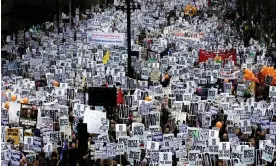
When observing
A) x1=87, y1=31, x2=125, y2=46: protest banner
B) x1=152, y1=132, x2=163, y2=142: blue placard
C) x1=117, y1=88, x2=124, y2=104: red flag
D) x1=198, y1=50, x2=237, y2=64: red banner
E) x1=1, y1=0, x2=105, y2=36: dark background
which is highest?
x1=1, y1=0, x2=105, y2=36: dark background

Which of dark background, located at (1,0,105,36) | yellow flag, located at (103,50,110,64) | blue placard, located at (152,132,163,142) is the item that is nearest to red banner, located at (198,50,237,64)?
yellow flag, located at (103,50,110,64)

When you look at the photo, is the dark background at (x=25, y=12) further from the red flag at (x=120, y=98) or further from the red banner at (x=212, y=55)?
the red flag at (x=120, y=98)

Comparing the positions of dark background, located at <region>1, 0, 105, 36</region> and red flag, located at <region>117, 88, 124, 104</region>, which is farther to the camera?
dark background, located at <region>1, 0, 105, 36</region>

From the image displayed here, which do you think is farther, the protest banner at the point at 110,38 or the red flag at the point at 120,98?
the protest banner at the point at 110,38

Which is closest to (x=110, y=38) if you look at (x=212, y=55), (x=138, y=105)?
(x=212, y=55)

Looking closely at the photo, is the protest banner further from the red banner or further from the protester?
the red banner

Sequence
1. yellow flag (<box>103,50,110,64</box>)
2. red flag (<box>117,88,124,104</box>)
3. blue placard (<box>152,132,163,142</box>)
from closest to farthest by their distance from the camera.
Answer: 1. blue placard (<box>152,132,163,142</box>)
2. red flag (<box>117,88,124,104</box>)
3. yellow flag (<box>103,50,110,64</box>)

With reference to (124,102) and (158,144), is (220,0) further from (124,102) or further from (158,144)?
(158,144)

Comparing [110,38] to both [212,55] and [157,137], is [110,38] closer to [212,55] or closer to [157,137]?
[212,55]

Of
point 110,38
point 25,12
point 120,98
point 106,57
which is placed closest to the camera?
point 120,98

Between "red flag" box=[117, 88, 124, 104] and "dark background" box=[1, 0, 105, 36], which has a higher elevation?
"dark background" box=[1, 0, 105, 36]

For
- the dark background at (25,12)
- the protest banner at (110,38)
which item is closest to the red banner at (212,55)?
the protest banner at (110,38)

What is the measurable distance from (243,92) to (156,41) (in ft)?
43.4

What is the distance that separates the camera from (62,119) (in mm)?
17969
